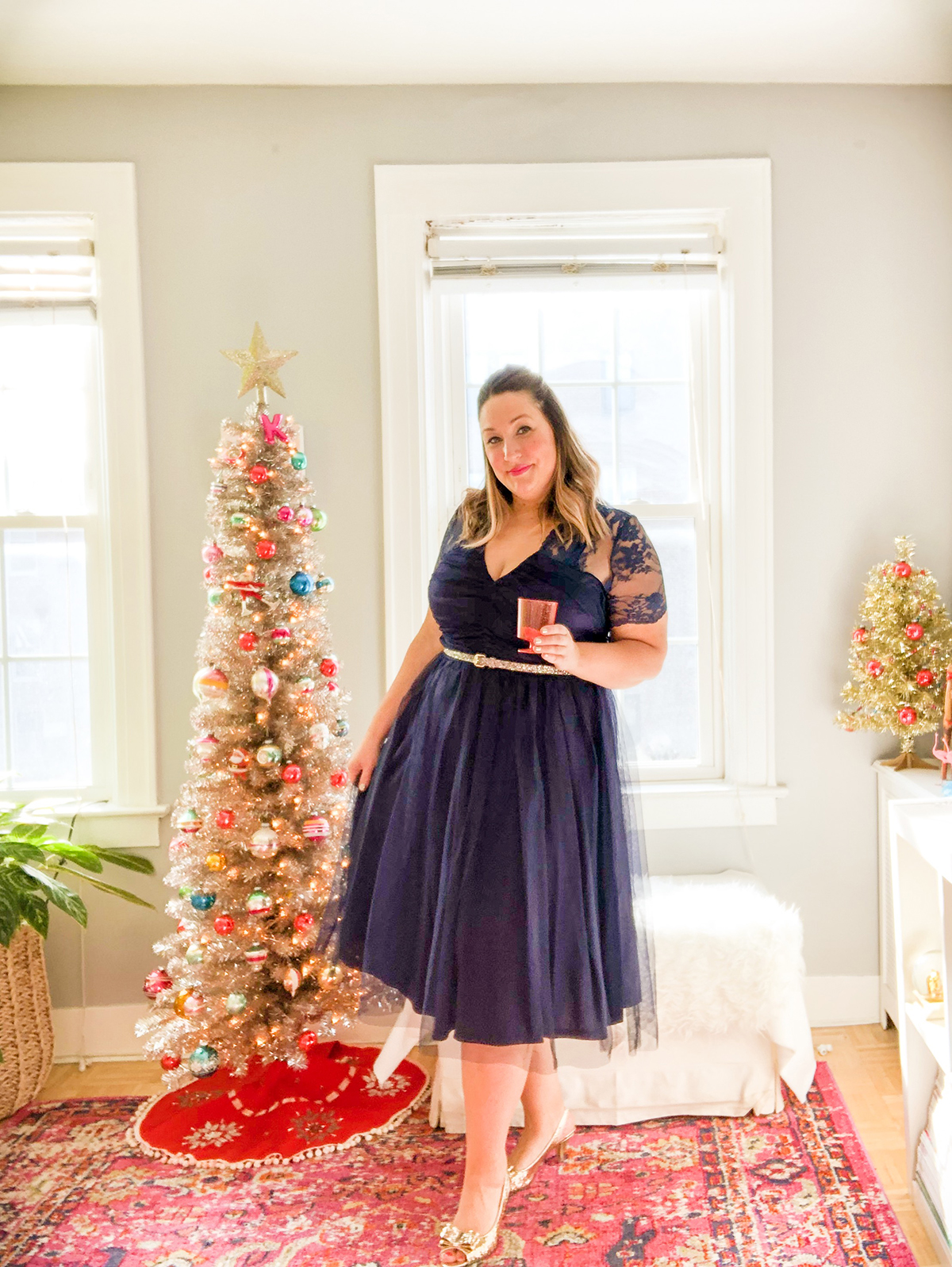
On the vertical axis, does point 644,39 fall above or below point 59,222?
above

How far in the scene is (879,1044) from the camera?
8.72ft

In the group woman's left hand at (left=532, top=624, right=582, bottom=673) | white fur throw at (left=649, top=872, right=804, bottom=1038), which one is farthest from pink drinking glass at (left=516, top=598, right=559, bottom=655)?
white fur throw at (left=649, top=872, right=804, bottom=1038)

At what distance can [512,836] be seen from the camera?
5.74ft

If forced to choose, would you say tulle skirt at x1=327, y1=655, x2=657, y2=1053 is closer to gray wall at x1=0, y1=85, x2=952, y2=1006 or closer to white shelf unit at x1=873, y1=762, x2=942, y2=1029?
gray wall at x1=0, y1=85, x2=952, y2=1006

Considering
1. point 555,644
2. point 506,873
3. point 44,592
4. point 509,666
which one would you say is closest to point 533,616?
point 555,644

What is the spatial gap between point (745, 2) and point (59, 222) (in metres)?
1.95

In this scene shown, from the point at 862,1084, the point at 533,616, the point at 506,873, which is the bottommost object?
the point at 862,1084

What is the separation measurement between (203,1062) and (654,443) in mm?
2114

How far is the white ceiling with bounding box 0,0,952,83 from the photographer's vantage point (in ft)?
7.54

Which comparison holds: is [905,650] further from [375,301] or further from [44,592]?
[44,592]

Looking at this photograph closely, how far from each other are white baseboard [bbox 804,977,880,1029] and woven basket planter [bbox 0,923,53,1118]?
86.3 inches

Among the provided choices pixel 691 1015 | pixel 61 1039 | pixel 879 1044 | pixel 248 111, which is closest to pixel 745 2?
pixel 248 111

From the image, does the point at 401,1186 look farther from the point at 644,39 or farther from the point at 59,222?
the point at 644,39

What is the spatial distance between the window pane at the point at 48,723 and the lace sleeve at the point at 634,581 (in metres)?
1.76
